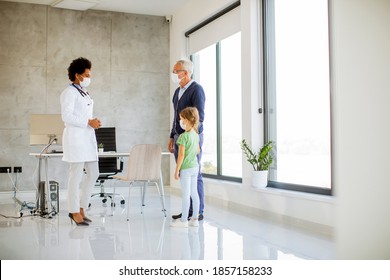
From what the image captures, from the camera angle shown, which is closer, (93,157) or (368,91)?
(368,91)

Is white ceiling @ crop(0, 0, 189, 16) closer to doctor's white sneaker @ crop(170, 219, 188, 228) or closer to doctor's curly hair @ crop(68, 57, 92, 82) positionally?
doctor's curly hair @ crop(68, 57, 92, 82)

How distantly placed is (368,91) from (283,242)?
2.67 m

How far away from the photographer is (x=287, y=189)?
445 cm

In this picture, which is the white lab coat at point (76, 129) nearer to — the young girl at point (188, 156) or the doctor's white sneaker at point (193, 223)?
the young girl at point (188, 156)

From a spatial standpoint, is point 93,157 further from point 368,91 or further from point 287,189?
point 368,91

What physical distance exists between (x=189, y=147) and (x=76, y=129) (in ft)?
3.37

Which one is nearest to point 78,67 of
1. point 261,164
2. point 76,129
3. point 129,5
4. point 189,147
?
point 76,129

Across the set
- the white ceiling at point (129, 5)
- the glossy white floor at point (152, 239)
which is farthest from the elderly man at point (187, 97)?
the white ceiling at point (129, 5)

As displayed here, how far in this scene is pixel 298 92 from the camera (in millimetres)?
4383

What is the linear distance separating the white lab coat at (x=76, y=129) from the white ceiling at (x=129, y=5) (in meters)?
3.22

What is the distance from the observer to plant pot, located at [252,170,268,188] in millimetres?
4605

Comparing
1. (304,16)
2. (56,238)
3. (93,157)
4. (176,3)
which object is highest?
(176,3)

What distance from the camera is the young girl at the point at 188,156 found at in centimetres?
369
